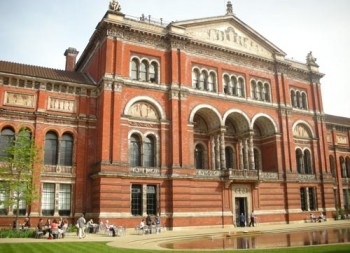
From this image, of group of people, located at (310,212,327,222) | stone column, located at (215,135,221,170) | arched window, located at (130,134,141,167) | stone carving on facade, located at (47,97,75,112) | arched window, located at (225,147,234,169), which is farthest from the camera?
arched window, located at (225,147,234,169)

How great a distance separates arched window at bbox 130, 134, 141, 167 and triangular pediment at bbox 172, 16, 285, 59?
1207 centimetres

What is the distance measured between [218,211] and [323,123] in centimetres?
2068

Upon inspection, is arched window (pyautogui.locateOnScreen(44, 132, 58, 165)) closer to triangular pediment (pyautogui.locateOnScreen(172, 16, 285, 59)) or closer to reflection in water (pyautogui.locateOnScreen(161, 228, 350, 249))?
reflection in water (pyautogui.locateOnScreen(161, 228, 350, 249))

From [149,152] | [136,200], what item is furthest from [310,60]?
[136,200]

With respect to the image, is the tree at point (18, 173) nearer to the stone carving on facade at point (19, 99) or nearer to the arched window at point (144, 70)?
the stone carving on facade at point (19, 99)

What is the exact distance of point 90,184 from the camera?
32.0m

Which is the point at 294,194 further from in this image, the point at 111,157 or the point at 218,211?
the point at 111,157

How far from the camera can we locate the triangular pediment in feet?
126

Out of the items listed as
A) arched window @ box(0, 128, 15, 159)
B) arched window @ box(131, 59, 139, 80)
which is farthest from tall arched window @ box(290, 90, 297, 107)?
arched window @ box(0, 128, 15, 159)

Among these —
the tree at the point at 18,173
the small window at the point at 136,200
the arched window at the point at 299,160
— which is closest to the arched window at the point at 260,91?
the arched window at the point at 299,160

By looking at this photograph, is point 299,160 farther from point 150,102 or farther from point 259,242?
point 259,242

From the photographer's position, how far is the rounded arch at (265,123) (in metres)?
41.3

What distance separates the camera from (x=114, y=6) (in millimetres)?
34531

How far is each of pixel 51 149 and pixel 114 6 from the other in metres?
14.7
